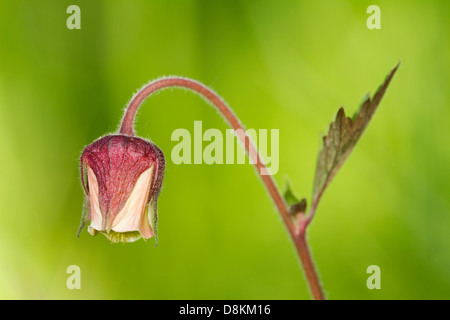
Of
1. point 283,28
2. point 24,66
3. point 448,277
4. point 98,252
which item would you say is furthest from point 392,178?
point 24,66

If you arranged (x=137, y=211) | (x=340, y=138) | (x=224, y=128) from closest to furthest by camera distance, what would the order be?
(x=137, y=211)
(x=340, y=138)
(x=224, y=128)

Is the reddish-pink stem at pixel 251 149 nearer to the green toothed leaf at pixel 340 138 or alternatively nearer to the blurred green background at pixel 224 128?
the green toothed leaf at pixel 340 138

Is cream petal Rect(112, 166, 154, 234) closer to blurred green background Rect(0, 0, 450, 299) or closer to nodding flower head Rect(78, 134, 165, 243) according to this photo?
nodding flower head Rect(78, 134, 165, 243)

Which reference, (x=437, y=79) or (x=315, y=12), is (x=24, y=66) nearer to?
(x=315, y=12)

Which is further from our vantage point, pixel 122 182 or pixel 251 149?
pixel 251 149

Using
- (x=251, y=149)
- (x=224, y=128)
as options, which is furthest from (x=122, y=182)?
(x=224, y=128)

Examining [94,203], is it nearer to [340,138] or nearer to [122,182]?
[122,182]

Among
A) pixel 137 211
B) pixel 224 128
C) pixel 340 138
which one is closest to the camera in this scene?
pixel 137 211
